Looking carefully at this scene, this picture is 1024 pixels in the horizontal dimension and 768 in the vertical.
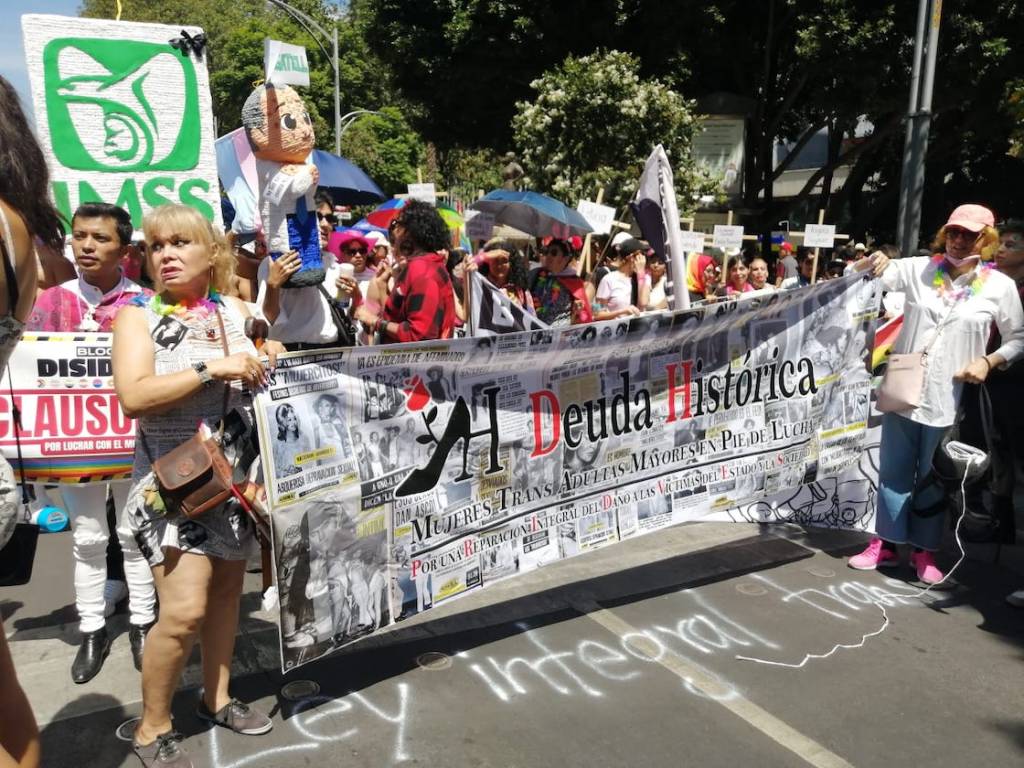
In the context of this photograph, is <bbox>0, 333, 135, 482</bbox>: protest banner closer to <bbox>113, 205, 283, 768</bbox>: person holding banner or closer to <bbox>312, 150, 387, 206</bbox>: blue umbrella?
<bbox>113, 205, 283, 768</bbox>: person holding banner

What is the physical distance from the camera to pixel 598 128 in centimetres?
1311

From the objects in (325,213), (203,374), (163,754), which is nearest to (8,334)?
(203,374)

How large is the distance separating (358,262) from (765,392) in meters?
4.24

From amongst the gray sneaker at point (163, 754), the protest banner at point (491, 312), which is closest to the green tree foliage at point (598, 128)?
the protest banner at point (491, 312)

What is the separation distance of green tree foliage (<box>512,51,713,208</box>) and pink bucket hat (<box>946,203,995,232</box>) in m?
8.25

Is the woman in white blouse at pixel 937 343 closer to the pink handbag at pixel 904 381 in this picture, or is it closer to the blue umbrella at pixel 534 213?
the pink handbag at pixel 904 381

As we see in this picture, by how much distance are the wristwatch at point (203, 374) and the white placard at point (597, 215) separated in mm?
7401

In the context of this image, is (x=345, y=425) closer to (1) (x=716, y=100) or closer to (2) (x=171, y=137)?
(2) (x=171, y=137)

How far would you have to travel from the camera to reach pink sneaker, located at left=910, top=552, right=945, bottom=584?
4.61 m

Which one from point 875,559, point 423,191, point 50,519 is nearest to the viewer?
point 875,559

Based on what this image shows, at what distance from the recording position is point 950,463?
4477 millimetres

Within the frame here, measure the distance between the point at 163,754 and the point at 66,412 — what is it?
155 centimetres

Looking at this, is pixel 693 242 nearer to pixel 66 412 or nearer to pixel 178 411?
pixel 66 412

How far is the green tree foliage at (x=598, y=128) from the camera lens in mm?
12797
